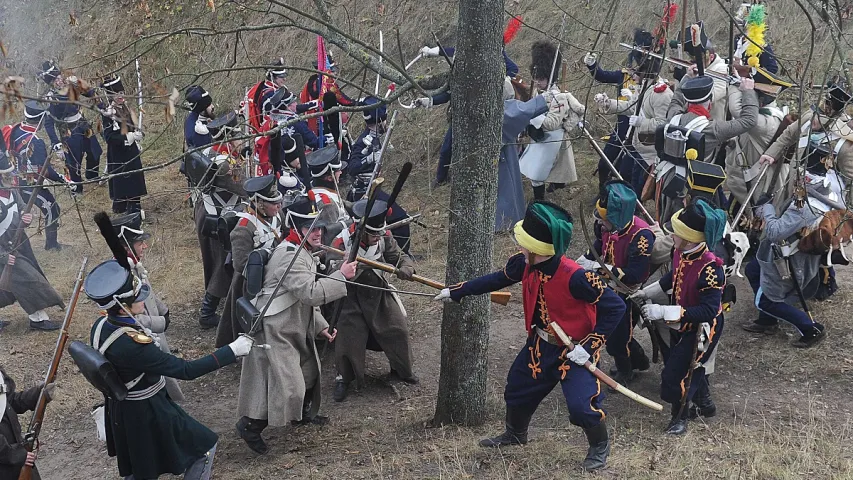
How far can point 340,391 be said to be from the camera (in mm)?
6492

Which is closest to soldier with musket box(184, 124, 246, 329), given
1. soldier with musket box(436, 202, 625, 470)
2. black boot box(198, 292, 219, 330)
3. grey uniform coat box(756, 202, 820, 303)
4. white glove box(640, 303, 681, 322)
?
black boot box(198, 292, 219, 330)

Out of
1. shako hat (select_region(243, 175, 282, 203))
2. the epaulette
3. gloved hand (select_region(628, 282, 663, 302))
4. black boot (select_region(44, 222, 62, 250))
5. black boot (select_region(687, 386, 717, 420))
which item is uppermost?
shako hat (select_region(243, 175, 282, 203))

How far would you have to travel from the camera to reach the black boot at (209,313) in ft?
26.6

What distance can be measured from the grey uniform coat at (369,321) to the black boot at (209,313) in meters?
2.21

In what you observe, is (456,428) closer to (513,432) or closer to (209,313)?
(513,432)

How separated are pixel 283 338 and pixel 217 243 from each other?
2519 millimetres

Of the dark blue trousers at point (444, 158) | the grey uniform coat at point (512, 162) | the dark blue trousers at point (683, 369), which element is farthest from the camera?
the dark blue trousers at point (444, 158)

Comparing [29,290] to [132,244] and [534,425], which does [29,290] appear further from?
[534,425]

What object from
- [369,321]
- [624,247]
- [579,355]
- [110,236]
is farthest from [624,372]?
[110,236]

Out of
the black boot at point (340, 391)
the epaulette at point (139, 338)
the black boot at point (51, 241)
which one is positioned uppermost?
the epaulette at point (139, 338)

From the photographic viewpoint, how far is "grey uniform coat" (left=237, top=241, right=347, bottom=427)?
5438 millimetres

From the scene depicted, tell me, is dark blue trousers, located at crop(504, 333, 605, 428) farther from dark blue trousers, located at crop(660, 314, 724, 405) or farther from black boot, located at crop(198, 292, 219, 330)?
black boot, located at crop(198, 292, 219, 330)

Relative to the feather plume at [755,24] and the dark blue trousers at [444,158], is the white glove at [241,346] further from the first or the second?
the feather plume at [755,24]

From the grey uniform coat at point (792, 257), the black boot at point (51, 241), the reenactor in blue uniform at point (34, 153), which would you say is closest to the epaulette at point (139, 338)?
the grey uniform coat at point (792, 257)
